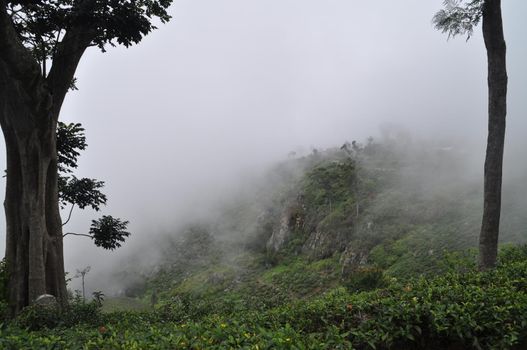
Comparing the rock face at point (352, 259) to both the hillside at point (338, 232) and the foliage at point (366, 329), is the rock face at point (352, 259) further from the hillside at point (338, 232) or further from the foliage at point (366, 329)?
the foliage at point (366, 329)

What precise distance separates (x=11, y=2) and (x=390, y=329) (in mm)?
7885

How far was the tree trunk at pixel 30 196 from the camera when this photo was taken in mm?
6902

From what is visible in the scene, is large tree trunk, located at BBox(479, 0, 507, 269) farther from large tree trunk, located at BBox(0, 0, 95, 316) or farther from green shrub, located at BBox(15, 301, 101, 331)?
large tree trunk, located at BBox(0, 0, 95, 316)

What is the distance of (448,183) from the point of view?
2741 centimetres

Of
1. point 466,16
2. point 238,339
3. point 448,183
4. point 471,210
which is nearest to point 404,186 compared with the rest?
point 448,183

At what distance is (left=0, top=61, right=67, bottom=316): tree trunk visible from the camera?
690 centimetres

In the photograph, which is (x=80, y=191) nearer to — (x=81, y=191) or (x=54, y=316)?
(x=81, y=191)

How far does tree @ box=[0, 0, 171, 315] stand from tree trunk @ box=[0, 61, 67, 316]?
15 mm

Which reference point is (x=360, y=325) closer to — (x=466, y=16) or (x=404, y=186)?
(x=466, y=16)

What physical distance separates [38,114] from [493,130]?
808 cm

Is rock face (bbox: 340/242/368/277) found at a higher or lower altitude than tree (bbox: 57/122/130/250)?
lower

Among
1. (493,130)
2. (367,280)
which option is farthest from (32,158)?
(493,130)

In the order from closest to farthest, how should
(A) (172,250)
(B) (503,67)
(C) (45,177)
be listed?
(B) (503,67) < (C) (45,177) < (A) (172,250)

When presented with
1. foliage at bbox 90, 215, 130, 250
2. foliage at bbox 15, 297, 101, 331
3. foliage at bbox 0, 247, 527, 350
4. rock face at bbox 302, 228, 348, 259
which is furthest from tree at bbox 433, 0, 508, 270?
rock face at bbox 302, 228, 348, 259
